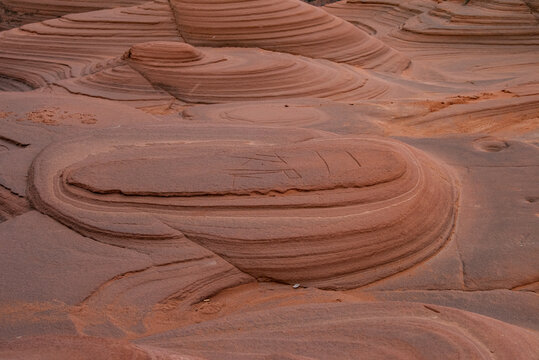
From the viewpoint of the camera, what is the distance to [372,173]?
11.0 ft

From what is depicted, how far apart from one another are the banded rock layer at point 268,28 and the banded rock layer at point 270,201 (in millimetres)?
4322

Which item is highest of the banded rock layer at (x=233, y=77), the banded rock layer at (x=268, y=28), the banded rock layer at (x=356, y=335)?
the banded rock layer at (x=268, y=28)

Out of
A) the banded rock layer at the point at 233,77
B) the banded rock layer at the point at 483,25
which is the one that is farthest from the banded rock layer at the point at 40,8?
the banded rock layer at the point at 483,25

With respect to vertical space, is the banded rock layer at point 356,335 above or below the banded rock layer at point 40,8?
below

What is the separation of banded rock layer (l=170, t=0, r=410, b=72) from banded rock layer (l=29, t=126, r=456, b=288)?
4322 millimetres

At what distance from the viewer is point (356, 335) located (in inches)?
90.9

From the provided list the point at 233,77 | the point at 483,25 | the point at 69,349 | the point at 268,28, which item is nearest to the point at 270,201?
the point at 69,349

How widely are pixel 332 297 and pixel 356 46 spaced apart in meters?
6.16

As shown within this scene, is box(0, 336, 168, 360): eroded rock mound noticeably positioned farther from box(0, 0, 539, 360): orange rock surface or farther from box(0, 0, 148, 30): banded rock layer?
box(0, 0, 148, 30): banded rock layer

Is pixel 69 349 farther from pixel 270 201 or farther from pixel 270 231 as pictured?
pixel 270 201

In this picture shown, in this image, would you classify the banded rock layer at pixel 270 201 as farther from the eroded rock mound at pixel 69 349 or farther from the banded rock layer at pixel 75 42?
the banded rock layer at pixel 75 42

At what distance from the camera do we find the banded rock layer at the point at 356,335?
218cm

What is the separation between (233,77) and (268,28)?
69.7 inches

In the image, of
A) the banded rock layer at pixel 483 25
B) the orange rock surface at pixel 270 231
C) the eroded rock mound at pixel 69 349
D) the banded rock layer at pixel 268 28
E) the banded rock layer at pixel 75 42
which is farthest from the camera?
the banded rock layer at pixel 483 25
